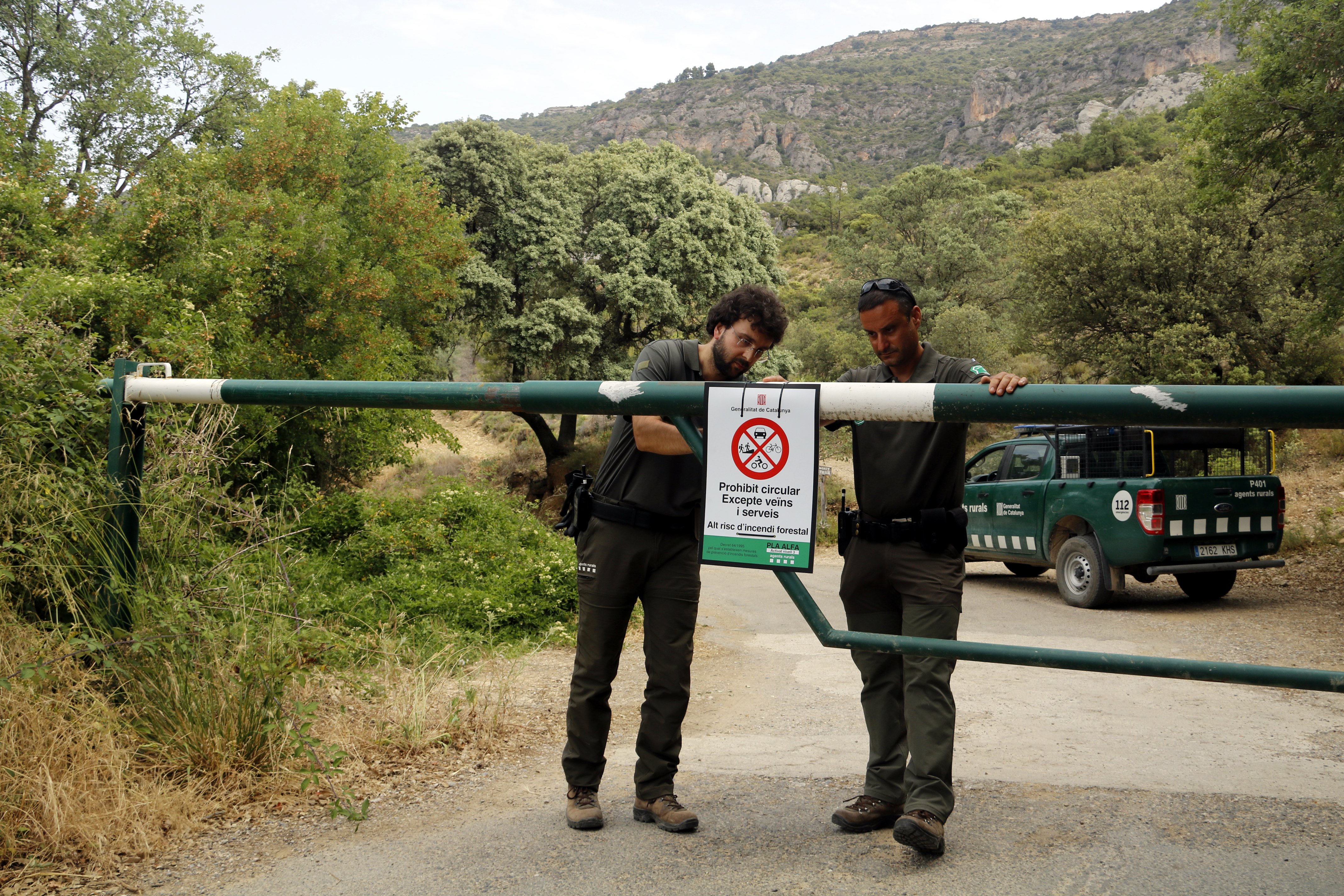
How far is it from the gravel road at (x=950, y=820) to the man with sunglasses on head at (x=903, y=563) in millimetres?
237

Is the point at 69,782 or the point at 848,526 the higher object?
the point at 848,526

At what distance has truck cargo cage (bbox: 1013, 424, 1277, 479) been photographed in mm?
10648

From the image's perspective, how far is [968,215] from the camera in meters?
45.3

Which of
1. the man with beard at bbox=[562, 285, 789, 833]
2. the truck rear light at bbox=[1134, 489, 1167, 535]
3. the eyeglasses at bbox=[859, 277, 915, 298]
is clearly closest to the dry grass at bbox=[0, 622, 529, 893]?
the man with beard at bbox=[562, 285, 789, 833]

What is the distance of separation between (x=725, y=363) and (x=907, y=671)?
4.16 feet

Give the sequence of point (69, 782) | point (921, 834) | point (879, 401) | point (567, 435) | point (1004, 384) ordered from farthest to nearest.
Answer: point (567, 435)
point (69, 782)
point (921, 834)
point (879, 401)
point (1004, 384)

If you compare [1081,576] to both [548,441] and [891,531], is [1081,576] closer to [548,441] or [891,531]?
[891,531]

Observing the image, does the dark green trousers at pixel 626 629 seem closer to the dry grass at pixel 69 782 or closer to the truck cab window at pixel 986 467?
the dry grass at pixel 69 782

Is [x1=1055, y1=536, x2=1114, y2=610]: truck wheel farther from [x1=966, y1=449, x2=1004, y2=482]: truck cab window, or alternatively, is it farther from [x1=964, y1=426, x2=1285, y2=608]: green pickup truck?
[x1=966, y1=449, x2=1004, y2=482]: truck cab window

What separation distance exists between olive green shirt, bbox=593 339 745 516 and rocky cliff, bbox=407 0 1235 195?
105m

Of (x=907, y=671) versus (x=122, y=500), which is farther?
(x=122, y=500)

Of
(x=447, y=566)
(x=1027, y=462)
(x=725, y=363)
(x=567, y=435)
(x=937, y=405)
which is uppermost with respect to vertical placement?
(x=725, y=363)

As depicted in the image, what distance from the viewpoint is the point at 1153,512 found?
401 inches

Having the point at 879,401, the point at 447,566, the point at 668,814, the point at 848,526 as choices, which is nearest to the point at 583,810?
the point at 668,814
